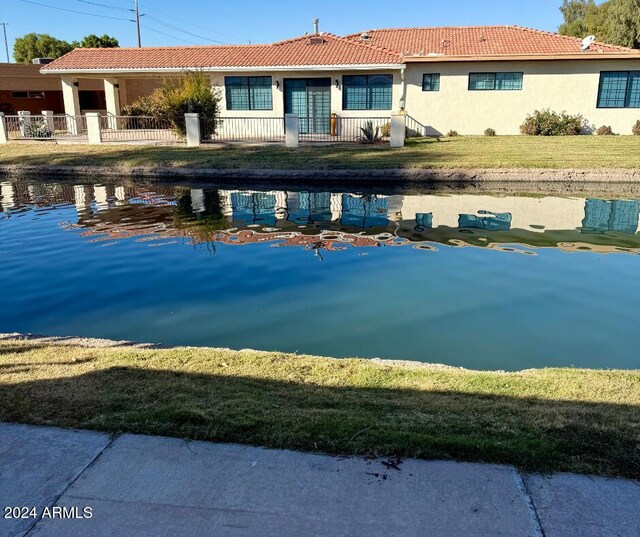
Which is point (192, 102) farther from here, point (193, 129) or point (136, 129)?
point (136, 129)

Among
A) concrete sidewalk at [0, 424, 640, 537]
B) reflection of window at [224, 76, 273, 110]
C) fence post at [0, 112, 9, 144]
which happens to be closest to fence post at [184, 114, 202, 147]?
reflection of window at [224, 76, 273, 110]

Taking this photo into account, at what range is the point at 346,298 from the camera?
888 centimetres

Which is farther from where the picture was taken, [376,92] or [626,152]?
[376,92]

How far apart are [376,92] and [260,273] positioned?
69.1 feet

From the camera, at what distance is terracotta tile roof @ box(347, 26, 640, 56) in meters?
28.7

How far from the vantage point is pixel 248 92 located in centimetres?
3034

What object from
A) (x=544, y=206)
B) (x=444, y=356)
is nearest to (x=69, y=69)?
(x=544, y=206)

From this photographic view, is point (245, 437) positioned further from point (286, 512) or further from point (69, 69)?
point (69, 69)

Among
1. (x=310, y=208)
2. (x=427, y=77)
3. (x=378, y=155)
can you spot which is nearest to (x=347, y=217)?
(x=310, y=208)

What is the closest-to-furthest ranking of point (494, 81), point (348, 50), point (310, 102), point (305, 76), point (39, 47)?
point (494, 81), point (305, 76), point (348, 50), point (310, 102), point (39, 47)

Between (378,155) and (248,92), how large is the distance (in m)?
10.7

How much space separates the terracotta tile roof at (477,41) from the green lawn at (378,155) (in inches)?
192

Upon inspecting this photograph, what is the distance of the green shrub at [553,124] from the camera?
28031mm

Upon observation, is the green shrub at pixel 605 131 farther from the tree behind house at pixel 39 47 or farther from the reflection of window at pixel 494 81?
the tree behind house at pixel 39 47
